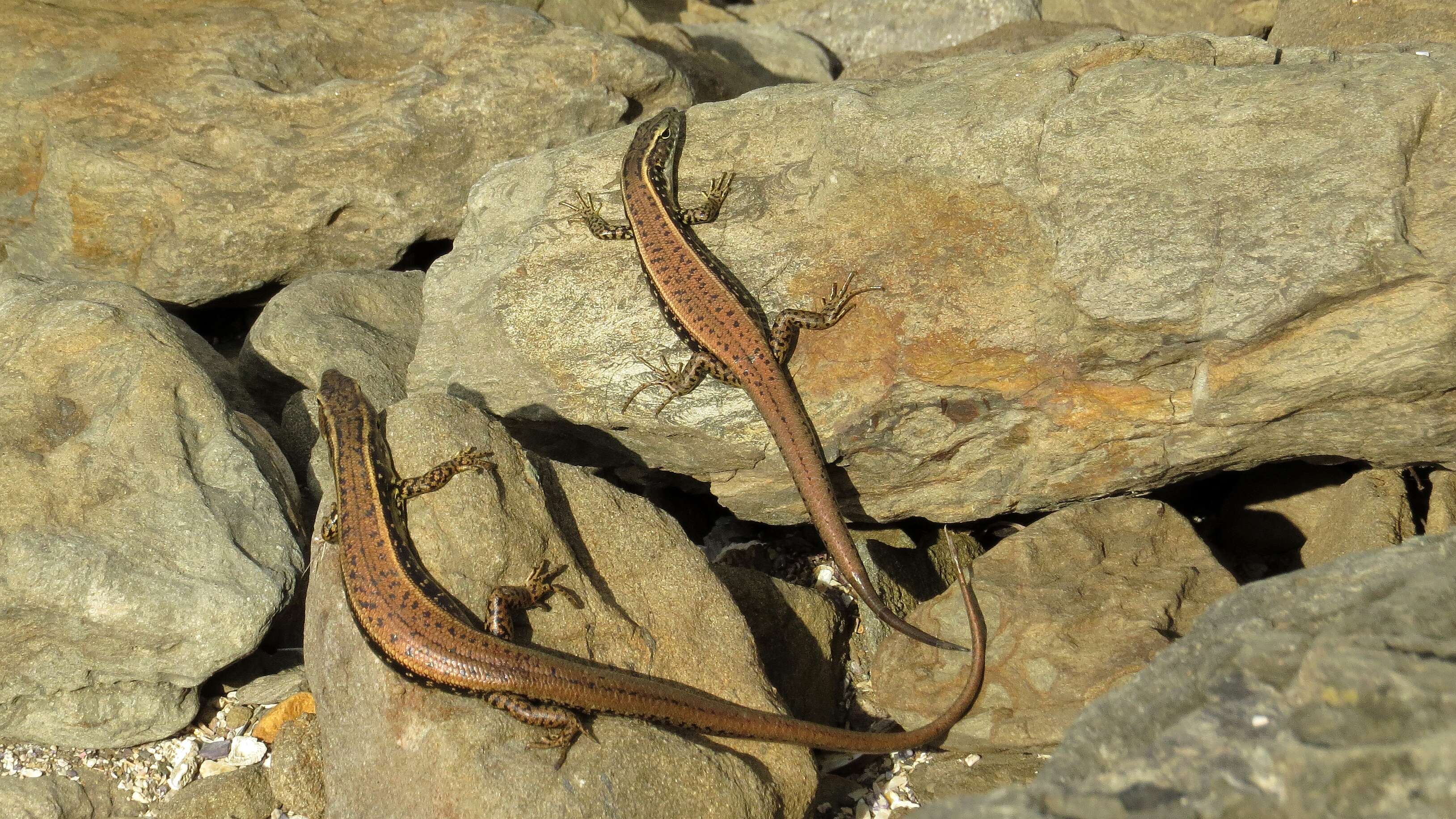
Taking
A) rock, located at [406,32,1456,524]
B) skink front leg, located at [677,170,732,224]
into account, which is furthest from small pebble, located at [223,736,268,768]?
skink front leg, located at [677,170,732,224]

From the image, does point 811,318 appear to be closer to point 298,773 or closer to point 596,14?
point 298,773

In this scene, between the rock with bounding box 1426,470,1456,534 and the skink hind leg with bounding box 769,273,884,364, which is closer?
the rock with bounding box 1426,470,1456,534

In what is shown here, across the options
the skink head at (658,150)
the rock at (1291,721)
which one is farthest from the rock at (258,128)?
the rock at (1291,721)

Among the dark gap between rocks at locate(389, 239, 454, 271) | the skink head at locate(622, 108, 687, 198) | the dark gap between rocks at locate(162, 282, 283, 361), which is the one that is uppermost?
the skink head at locate(622, 108, 687, 198)

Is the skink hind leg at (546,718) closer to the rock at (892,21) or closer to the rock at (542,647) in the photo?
the rock at (542,647)

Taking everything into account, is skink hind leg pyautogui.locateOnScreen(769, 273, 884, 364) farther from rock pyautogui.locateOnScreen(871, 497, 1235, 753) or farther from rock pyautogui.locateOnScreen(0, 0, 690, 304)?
rock pyautogui.locateOnScreen(0, 0, 690, 304)

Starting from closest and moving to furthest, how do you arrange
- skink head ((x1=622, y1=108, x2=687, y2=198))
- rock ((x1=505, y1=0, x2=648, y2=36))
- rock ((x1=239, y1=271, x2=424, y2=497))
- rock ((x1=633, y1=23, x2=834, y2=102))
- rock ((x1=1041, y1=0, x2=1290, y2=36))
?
skink head ((x1=622, y1=108, x2=687, y2=198)) < rock ((x1=239, y1=271, x2=424, y2=497)) < rock ((x1=1041, y1=0, x2=1290, y2=36)) < rock ((x1=633, y1=23, x2=834, y2=102)) < rock ((x1=505, y1=0, x2=648, y2=36))

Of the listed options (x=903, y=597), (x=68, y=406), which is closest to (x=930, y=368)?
(x=903, y=597)
